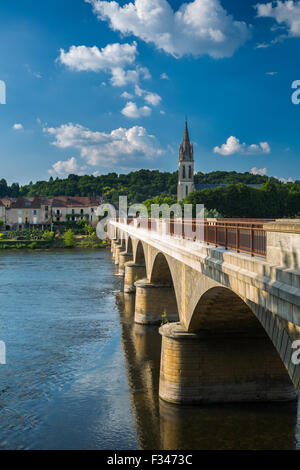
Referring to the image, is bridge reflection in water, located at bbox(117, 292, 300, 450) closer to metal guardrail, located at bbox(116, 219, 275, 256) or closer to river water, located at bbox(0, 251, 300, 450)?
river water, located at bbox(0, 251, 300, 450)

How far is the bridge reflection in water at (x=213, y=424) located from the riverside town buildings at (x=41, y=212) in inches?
4224

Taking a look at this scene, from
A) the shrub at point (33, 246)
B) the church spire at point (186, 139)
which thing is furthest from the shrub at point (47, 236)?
the church spire at point (186, 139)

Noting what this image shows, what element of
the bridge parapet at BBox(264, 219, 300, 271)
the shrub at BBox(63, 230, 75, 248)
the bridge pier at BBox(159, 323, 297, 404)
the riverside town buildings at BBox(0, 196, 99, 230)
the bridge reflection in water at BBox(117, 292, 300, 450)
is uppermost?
the riverside town buildings at BBox(0, 196, 99, 230)

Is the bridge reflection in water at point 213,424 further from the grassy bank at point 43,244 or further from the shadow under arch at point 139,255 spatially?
the grassy bank at point 43,244

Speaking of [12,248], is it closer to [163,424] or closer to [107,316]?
[107,316]

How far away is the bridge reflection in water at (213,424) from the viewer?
48.7 ft

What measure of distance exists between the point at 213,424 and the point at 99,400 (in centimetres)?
455

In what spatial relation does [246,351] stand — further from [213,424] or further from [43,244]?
[43,244]

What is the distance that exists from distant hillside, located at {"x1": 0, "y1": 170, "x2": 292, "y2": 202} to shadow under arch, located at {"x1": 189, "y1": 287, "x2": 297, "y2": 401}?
158m

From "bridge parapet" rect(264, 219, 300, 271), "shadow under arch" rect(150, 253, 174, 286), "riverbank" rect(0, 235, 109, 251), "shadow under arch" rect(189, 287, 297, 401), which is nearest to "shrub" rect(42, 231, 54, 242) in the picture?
"riverbank" rect(0, 235, 109, 251)

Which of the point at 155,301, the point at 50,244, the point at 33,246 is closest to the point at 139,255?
the point at 155,301

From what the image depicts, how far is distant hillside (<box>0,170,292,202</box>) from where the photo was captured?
181m

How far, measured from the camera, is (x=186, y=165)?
463 ft

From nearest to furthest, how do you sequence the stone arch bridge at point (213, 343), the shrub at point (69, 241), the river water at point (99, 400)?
the stone arch bridge at point (213, 343), the river water at point (99, 400), the shrub at point (69, 241)
